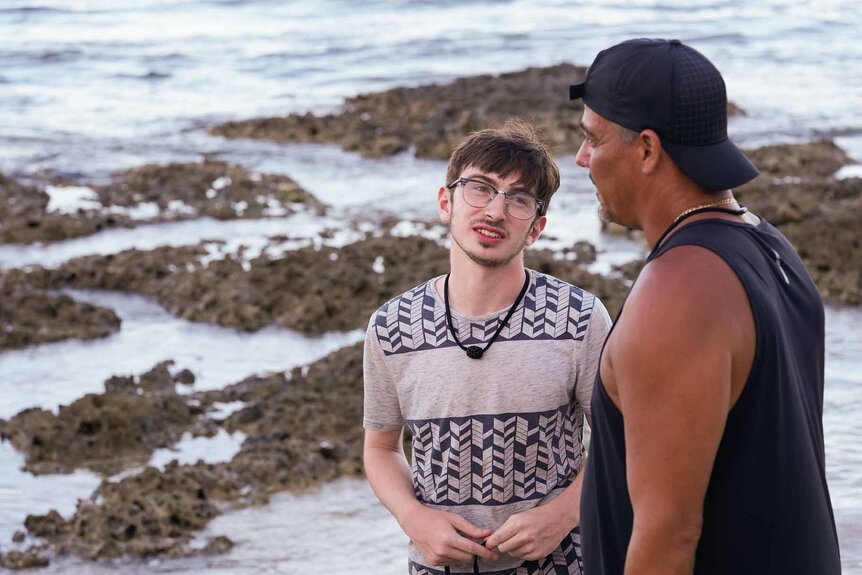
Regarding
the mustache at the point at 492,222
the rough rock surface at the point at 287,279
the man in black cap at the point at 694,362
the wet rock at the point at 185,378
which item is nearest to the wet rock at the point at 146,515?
the wet rock at the point at 185,378

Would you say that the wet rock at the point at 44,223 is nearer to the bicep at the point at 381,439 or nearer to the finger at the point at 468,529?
the bicep at the point at 381,439

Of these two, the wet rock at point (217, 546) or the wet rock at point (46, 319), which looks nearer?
the wet rock at point (217, 546)

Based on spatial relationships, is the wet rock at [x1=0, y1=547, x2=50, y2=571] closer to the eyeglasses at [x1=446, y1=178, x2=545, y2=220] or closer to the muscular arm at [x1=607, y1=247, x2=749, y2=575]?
the eyeglasses at [x1=446, y1=178, x2=545, y2=220]

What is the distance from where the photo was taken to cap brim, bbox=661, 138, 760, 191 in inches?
84.7

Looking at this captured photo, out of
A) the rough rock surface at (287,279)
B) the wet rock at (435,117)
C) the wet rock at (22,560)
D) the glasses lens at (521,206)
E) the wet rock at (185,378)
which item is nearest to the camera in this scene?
the glasses lens at (521,206)

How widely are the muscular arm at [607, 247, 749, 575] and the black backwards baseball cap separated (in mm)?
189

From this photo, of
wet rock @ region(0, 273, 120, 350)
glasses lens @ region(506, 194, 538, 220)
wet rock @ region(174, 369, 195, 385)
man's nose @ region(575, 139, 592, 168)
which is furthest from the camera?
wet rock @ region(0, 273, 120, 350)

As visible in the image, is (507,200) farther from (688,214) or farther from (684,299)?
(684,299)

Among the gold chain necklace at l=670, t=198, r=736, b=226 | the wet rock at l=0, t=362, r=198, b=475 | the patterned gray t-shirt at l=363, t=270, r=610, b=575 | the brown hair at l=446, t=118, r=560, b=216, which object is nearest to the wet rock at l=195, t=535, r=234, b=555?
the wet rock at l=0, t=362, r=198, b=475

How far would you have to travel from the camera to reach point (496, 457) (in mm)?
2852

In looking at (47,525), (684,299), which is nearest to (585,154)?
(684,299)

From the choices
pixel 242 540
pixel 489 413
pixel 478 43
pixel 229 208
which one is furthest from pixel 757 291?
pixel 478 43

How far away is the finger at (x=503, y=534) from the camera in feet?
9.00

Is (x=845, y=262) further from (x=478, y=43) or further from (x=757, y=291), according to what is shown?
(x=478, y=43)
